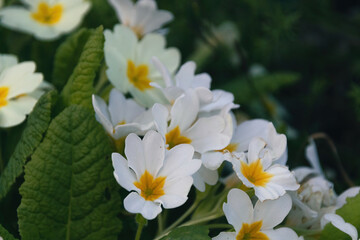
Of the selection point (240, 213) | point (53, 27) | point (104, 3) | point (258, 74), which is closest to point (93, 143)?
point (240, 213)

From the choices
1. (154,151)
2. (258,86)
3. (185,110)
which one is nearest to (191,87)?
(185,110)

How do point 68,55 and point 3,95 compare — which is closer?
point 3,95

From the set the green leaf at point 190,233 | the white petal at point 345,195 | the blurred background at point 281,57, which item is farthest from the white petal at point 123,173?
the blurred background at point 281,57

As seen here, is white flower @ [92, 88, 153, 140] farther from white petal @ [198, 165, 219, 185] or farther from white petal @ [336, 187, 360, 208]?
white petal @ [336, 187, 360, 208]

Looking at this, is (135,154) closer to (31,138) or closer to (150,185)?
(150,185)

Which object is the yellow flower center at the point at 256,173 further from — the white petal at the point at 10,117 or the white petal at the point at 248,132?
the white petal at the point at 10,117

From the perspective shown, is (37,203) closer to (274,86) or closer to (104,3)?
(104,3)
